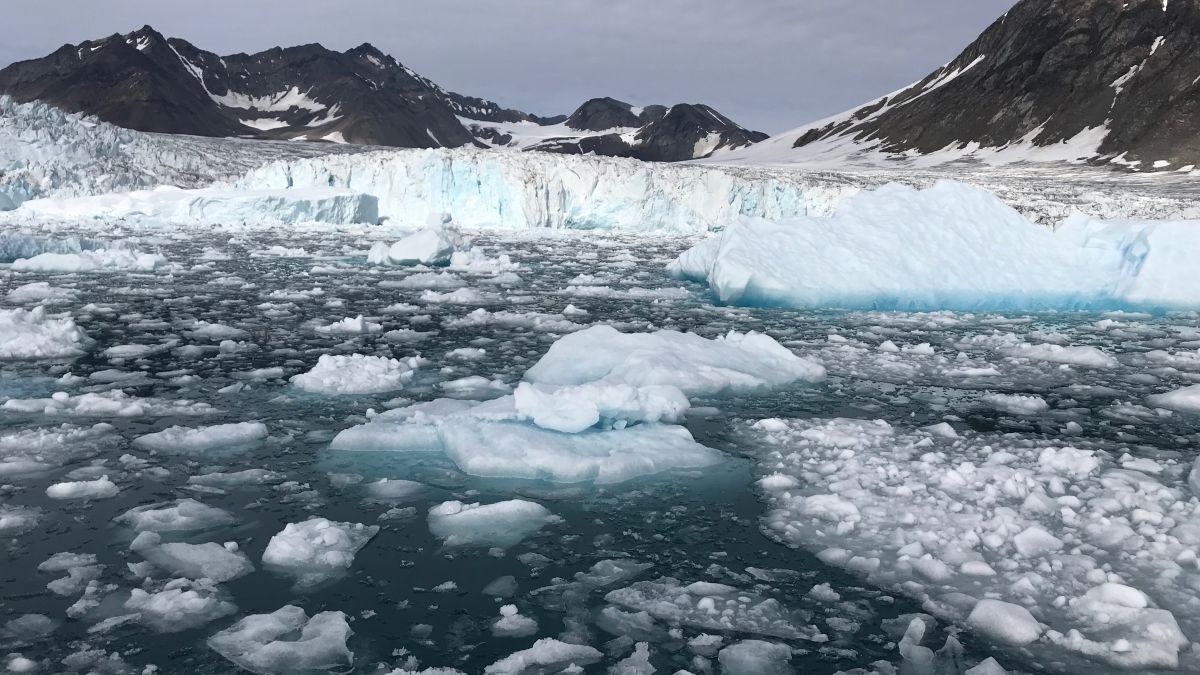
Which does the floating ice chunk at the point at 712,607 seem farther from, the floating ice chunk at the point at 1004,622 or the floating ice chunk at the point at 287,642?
the floating ice chunk at the point at 287,642

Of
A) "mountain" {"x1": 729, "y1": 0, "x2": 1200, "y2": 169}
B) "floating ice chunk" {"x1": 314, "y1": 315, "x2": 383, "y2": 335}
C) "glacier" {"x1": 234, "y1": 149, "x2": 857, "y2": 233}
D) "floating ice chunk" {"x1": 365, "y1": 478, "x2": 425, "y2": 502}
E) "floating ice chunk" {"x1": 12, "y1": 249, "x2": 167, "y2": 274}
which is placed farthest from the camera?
"mountain" {"x1": 729, "y1": 0, "x2": 1200, "y2": 169}

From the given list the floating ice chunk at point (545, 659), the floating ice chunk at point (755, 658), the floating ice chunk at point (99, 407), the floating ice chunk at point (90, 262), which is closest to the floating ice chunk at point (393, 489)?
the floating ice chunk at point (545, 659)

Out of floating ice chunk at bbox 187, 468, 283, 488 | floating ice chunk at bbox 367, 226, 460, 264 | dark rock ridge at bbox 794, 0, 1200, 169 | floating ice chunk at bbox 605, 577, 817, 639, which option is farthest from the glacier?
dark rock ridge at bbox 794, 0, 1200, 169

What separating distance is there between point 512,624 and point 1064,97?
348 feet

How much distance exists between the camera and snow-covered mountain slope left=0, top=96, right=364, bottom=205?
3347cm

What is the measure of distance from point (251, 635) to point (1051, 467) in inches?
200

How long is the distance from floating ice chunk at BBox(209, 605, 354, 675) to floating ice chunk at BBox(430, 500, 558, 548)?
38.6 inches

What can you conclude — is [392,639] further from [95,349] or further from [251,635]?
[95,349]

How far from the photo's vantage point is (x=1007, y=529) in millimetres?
4520

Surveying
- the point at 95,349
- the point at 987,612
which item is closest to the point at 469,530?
the point at 987,612

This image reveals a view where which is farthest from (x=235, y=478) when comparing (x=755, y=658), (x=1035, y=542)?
(x=1035, y=542)

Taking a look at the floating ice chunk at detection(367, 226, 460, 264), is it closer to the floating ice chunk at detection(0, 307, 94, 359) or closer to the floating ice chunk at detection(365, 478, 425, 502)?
the floating ice chunk at detection(0, 307, 94, 359)

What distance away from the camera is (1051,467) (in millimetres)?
5570

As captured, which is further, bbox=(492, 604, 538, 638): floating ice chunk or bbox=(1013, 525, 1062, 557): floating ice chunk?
bbox=(1013, 525, 1062, 557): floating ice chunk
